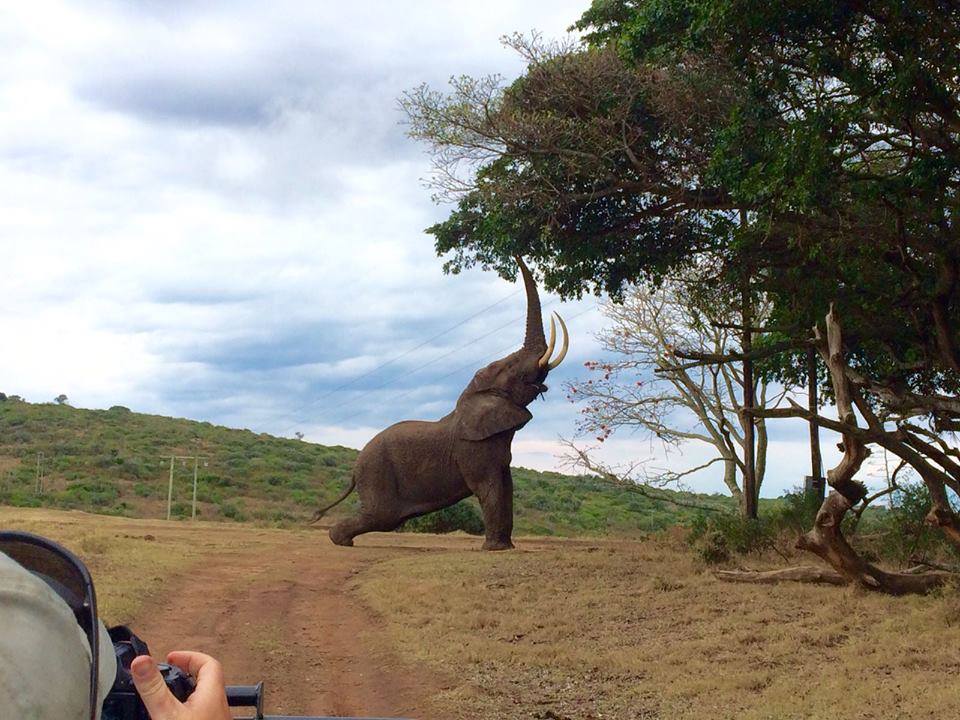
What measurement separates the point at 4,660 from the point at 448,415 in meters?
17.6

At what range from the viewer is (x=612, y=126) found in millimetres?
14375

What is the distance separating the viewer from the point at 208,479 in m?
39.5

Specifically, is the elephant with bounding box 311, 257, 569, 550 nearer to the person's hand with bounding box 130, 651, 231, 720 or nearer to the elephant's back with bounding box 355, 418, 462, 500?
the elephant's back with bounding box 355, 418, 462, 500

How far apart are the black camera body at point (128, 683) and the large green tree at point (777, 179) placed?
31.1 ft

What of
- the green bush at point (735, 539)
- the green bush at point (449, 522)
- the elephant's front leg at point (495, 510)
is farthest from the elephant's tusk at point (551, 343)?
the green bush at point (449, 522)

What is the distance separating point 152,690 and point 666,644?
9328 millimetres

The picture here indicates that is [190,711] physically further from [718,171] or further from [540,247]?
[540,247]

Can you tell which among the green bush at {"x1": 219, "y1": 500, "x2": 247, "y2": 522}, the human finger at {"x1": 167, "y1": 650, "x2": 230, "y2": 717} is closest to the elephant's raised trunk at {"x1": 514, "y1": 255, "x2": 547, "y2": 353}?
the human finger at {"x1": 167, "y1": 650, "x2": 230, "y2": 717}

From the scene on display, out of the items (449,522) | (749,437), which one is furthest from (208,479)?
(749,437)

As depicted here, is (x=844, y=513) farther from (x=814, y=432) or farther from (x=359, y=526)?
(x=359, y=526)

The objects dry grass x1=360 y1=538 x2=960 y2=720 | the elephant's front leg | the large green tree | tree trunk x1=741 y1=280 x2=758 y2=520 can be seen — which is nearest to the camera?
dry grass x1=360 y1=538 x2=960 y2=720

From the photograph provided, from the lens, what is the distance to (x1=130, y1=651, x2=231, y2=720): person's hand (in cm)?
126

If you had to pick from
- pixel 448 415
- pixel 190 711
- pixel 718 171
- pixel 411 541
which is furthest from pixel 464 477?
pixel 190 711

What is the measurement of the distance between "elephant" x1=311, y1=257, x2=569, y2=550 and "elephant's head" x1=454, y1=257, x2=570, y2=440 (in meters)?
0.02
